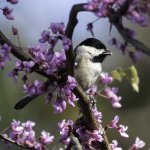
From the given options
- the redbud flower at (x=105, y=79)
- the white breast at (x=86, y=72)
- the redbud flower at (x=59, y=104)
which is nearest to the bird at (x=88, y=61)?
the white breast at (x=86, y=72)

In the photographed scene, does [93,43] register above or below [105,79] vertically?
below

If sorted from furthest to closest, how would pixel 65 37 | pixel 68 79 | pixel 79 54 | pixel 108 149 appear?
1. pixel 79 54
2. pixel 108 149
3. pixel 68 79
4. pixel 65 37

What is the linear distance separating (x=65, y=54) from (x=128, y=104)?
831 centimetres

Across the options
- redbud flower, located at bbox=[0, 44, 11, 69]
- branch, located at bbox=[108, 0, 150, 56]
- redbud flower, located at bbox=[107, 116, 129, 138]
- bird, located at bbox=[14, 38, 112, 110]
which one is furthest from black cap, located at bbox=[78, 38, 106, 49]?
branch, located at bbox=[108, 0, 150, 56]

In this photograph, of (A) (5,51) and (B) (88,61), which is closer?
(A) (5,51)

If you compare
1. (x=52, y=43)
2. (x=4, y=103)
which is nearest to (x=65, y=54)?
(x=52, y=43)

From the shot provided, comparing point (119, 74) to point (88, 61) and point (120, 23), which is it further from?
point (88, 61)

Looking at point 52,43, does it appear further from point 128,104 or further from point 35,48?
point 128,104

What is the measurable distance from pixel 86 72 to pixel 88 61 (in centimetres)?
18

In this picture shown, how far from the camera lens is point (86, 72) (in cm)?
508

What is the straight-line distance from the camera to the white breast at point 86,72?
5.03m

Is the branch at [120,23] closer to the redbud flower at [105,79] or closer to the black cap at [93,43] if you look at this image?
the redbud flower at [105,79]

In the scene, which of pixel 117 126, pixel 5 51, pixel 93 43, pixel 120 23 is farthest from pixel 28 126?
pixel 93 43

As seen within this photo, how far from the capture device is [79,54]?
5.20 m
